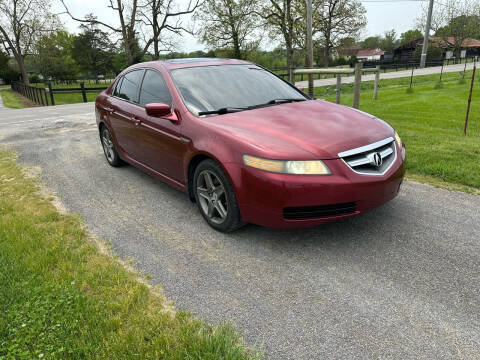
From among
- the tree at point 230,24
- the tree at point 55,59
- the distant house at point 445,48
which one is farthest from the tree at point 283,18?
the tree at point 55,59

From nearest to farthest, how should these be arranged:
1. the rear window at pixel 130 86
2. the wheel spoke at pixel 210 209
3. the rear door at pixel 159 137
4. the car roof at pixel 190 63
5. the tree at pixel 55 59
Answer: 1. the wheel spoke at pixel 210 209
2. the rear door at pixel 159 137
3. the car roof at pixel 190 63
4. the rear window at pixel 130 86
5. the tree at pixel 55 59

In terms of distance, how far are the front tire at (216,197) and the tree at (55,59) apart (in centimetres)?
5810

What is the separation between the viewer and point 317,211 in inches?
116

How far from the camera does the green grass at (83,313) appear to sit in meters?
2.08

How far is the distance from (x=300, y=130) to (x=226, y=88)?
1.17 meters

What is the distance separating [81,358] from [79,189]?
327cm

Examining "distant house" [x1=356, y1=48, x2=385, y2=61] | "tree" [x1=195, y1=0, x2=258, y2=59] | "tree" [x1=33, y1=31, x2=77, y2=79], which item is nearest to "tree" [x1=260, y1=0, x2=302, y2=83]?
"tree" [x1=195, y1=0, x2=258, y2=59]

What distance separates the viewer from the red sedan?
290 cm

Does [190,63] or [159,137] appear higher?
[190,63]

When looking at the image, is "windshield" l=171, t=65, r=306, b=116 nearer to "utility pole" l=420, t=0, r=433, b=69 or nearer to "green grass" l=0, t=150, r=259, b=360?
"green grass" l=0, t=150, r=259, b=360

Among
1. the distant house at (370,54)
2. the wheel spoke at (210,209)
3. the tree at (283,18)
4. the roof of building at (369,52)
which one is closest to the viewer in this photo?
the wheel spoke at (210,209)

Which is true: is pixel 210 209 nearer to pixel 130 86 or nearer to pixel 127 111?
pixel 127 111

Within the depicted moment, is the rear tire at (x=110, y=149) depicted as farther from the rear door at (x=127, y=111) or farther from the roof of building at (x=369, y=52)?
the roof of building at (x=369, y=52)

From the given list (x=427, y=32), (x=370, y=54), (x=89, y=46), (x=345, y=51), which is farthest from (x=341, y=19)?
(x=370, y=54)
